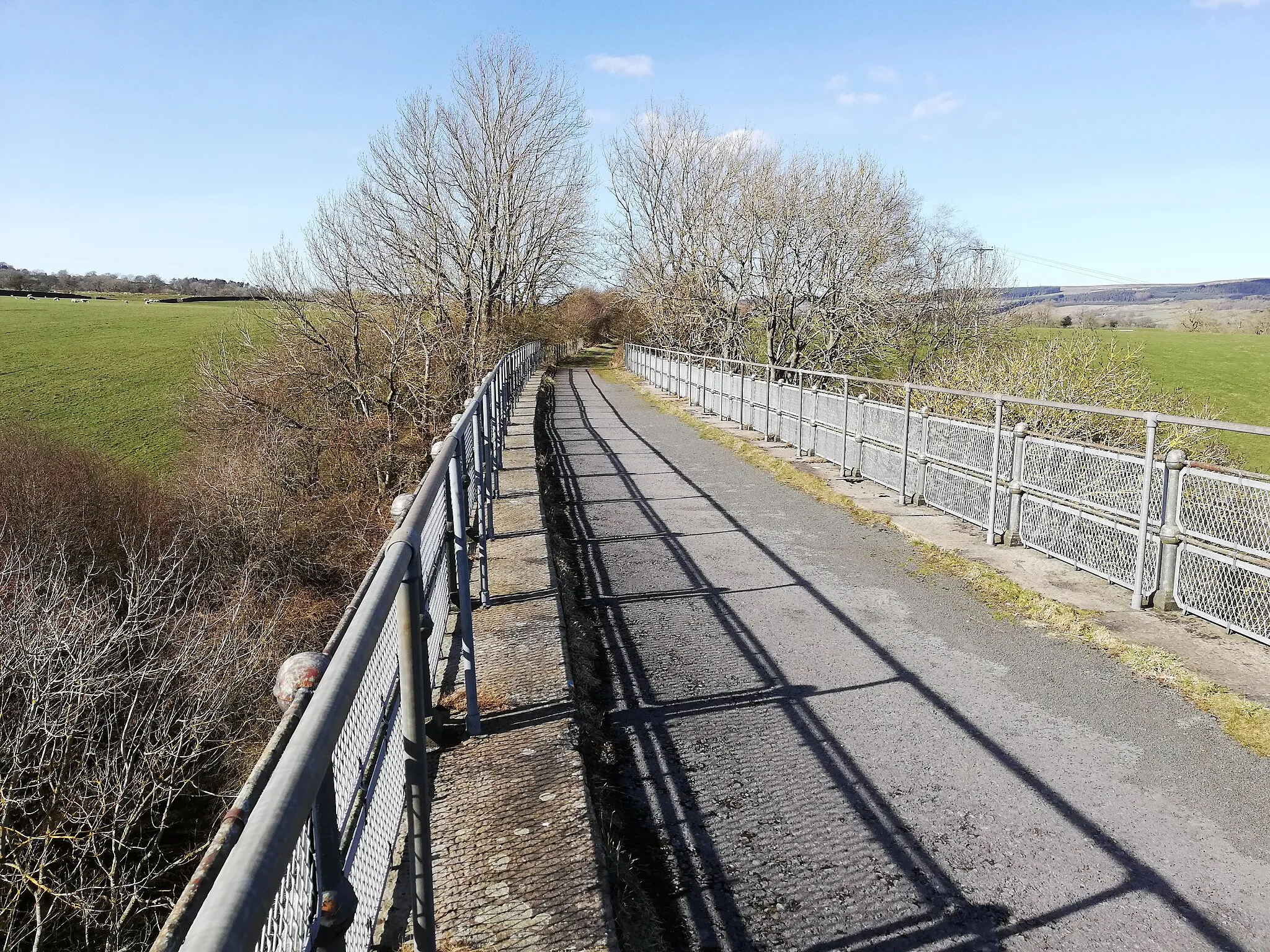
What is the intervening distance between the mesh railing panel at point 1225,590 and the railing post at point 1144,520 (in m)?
0.23

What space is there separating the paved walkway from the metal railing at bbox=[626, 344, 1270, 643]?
1093 mm

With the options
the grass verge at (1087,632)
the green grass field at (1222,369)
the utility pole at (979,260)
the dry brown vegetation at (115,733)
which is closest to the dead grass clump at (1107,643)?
the grass verge at (1087,632)

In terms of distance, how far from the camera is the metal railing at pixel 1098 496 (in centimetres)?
603

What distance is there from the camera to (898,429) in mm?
11156

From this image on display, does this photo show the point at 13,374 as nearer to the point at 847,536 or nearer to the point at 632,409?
the point at 632,409

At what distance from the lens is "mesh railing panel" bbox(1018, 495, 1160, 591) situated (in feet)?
22.8

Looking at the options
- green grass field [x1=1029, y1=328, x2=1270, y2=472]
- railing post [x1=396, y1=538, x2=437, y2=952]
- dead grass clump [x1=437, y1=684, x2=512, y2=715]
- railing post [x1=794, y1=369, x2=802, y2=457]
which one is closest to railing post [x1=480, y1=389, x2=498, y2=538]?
dead grass clump [x1=437, y1=684, x2=512, y2=715]

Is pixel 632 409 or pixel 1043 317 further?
pixel 1043 317

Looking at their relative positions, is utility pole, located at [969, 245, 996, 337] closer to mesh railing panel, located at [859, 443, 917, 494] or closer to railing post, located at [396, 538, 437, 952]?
mesh railing panel, located at [859, 443, 917, 494]

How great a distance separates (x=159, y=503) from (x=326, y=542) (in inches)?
321

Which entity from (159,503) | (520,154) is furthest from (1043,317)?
(159,503)

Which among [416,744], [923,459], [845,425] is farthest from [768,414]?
[416,744]

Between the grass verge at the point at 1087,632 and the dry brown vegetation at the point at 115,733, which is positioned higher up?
the grass verge at the point at 1087,632

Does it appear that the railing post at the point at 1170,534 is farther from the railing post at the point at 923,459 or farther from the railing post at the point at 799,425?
the railing post at the point at 799,425
